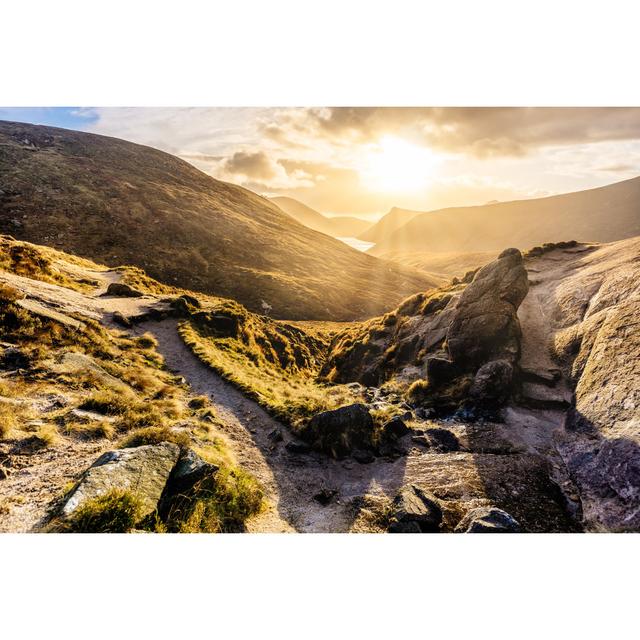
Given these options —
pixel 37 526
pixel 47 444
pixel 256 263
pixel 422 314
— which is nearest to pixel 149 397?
pixel 47 444

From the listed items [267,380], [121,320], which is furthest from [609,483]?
[121,320]

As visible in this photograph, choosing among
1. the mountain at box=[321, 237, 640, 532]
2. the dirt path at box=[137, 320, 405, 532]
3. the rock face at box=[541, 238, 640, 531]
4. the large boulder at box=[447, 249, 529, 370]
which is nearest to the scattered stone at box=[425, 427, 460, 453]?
the mountain at box=[321, 237, 640, 532]

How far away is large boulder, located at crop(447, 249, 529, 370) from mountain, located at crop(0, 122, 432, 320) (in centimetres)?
4494

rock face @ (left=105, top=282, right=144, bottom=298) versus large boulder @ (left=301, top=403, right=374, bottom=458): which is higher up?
rock face @ (left=105, top=282, right=144, bottom=298)

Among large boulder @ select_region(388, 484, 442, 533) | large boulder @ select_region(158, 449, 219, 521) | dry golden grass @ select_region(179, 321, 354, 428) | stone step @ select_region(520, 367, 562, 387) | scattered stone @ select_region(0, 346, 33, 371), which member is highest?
scattered stone @ select_region(0, 346, 33, 371)

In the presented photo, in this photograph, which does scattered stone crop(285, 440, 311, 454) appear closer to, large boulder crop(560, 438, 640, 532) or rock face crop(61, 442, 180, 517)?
rock face crop(61, 442, 180, 517)

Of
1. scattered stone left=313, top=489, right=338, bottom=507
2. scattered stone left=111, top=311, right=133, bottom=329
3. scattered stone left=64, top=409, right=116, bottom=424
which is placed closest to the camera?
scattered stone left=64, top=409, right=116, bottom=424

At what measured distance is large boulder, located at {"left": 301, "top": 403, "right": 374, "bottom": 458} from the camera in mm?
11906

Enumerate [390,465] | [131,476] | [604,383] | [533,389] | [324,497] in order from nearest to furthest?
[131,476], [324,497], [604,383], [390,465], [533,389]

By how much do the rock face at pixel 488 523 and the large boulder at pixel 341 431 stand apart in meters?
4.45

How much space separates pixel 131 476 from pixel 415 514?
20.8 feet

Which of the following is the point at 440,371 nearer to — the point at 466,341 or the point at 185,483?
the point at 466,341

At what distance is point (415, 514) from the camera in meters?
8.08

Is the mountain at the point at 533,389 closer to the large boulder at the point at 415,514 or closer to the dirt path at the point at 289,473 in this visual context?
the large boulder at the point at 415,514
